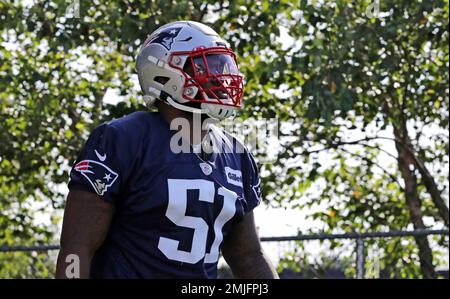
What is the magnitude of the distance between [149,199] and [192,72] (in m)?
0.53

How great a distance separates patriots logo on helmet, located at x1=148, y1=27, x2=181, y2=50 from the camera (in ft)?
12.3

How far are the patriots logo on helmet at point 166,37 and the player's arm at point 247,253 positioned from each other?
2.32 ft

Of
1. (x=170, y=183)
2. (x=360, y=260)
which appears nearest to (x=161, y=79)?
(x=170, y=183)

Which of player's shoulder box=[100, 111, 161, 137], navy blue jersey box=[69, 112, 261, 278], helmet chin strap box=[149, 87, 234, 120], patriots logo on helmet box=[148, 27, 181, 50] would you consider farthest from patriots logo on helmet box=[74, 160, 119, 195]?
patriots logo on helmet box=[148, 27, 181, 50]

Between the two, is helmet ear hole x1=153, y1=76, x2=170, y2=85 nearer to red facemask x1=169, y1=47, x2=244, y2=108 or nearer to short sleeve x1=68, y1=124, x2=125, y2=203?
red facemask x1=169, y1=47, x2=244, y2=108

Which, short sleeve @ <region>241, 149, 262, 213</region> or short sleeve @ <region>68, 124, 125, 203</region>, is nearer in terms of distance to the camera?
short sleeve @ <region>68, 124, 125, 203</region>

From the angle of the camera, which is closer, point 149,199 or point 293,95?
point 149,199

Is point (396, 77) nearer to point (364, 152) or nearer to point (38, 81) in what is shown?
point (364, 152)

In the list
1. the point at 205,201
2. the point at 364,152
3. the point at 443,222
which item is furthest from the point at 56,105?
the point at 205,201

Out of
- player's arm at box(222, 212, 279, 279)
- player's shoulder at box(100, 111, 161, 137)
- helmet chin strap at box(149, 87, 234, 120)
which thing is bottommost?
player's arm at box(222, 212, 279, 279)

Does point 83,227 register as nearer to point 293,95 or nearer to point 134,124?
point 134,124

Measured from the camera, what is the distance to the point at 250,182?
3.88m

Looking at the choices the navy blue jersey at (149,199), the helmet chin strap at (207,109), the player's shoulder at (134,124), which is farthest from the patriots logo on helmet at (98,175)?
the helmet chin strap at (207,109)
